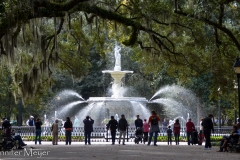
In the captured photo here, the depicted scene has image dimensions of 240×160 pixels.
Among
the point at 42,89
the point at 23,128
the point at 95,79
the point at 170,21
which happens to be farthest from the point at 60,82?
the point at 170,21

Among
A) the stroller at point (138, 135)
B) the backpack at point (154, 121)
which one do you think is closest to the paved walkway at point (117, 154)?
the backpack at point (154, 121)

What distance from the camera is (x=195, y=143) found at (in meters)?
27.4

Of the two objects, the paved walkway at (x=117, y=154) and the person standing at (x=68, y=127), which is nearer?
the paved walkway at (x=117, y=154)

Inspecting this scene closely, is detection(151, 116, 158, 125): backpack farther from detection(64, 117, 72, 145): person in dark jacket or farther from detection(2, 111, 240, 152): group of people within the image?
detection(64, 117, 72, 145): person in dark jacket

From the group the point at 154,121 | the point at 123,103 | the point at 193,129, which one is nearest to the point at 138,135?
the point at 193,129

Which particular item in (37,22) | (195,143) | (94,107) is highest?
(37,22)

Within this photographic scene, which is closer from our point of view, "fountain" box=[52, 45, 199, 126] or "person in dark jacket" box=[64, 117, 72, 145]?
"person in dark jacket" box=[64, 117, 72, 145]

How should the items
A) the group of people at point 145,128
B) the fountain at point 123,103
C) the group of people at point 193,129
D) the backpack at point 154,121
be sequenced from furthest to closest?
1. the fountain at point 123,103
2. the backpack at point 154,121
3. the group of people at point 193,129
4. the group of people at point 145,128

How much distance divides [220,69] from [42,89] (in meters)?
10.0

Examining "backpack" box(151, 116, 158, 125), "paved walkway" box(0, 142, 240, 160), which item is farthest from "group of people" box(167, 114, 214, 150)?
"backpack" box(151, 116, 158, 125)

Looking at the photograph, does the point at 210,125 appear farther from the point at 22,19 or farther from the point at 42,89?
the point at 42,89

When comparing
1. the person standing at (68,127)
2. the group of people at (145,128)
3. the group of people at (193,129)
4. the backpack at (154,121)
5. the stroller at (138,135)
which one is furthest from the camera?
the stroller at (138,135)

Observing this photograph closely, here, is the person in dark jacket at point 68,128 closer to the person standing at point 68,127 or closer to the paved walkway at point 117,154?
the person standing at point 68,127

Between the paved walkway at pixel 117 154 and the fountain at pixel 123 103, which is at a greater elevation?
the fountain at pixel 123 103
